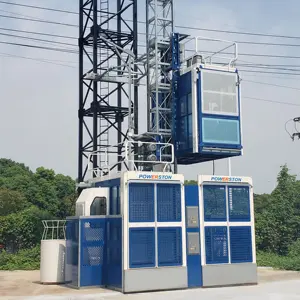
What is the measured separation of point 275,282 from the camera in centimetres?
2109

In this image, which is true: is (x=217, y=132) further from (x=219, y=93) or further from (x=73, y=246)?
(x=73, y=246)

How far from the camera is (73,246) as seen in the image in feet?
63.1

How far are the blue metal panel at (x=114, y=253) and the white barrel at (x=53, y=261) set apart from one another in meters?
2.39

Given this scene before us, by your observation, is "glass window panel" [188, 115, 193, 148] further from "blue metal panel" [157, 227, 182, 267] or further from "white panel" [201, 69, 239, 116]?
"blue metal panel" [157, 227, 182, 267]

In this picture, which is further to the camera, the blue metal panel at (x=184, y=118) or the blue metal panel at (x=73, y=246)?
the blue metal panel at (x=184, y=118)

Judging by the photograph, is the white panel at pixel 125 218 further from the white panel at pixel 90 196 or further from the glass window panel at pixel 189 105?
the glass window panel at pixel 189 105

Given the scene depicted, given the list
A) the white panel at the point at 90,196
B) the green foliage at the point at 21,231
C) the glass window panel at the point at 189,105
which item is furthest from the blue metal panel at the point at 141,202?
the green foliage at the point at 21,231

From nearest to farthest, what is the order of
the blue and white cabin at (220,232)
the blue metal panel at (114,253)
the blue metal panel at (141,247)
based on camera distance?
the blue metal panel at (141,247) → the blue metal panel at (114,253) → the blue and white cabin at (220,232)

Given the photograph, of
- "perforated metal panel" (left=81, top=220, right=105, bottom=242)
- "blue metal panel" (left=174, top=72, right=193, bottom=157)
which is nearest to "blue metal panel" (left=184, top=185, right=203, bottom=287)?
"blue metal panel" (left=174, top=72, right=193, bottom=157)

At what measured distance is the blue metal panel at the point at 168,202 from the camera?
727 inches

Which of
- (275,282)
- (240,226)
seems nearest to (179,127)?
(240,226)

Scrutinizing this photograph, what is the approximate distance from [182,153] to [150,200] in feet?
10.8

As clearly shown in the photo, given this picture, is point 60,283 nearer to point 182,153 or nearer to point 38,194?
point 182,153

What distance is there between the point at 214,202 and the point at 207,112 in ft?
11.2
